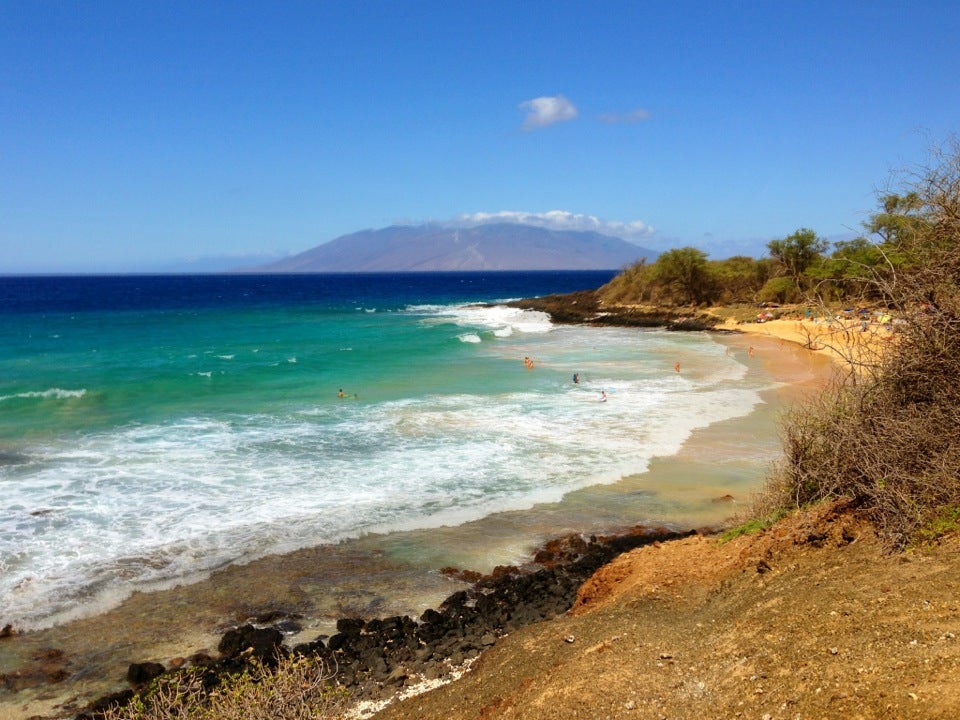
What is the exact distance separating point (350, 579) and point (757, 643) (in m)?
6.93

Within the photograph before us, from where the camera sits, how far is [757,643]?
5848mm

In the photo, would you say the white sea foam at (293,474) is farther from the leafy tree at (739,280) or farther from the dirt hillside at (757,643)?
the leafy tree at (739,280)

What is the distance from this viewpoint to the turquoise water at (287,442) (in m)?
12.3

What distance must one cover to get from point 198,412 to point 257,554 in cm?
1310

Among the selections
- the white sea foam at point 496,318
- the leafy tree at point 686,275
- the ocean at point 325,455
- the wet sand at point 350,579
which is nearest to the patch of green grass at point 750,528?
the wet sand at point 350,579

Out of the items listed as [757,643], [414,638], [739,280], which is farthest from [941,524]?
[739,280]

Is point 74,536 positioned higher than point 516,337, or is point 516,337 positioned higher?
point 516,337

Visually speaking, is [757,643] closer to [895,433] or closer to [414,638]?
[895,433]

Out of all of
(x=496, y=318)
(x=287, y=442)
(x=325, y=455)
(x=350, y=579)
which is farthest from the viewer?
(x=496, y=318)

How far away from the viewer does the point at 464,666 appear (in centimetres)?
797

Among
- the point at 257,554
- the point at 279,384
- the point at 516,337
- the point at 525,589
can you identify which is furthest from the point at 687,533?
the point at 516,337

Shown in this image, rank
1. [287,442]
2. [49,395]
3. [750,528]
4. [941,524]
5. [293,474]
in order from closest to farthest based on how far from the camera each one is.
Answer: [941,524]
[750,528]
[293,474]
[287,442]
[49,395]

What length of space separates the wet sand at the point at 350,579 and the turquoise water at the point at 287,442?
2.03ft

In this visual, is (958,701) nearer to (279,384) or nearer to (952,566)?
(952,566)
